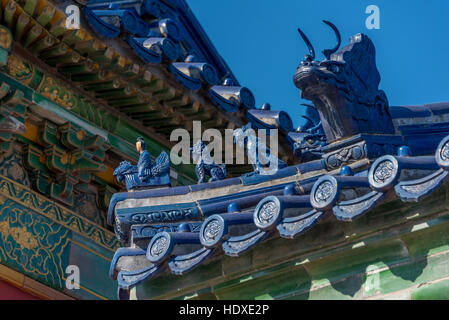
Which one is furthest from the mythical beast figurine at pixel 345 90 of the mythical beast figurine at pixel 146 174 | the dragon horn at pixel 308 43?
the mythical beast figurine at pixel 146 174

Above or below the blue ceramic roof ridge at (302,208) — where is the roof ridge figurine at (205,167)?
above

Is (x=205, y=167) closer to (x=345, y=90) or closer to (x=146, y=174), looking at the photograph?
(x=146, y=174)

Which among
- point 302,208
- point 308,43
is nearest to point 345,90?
point 308,43

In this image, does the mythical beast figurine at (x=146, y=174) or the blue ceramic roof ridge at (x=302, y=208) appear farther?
the mythical beast figurine at (x=146, y=174)

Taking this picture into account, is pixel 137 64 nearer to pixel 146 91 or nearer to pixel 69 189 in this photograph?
pixel 146 91

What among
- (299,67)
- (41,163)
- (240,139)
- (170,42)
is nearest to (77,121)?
(41,163)

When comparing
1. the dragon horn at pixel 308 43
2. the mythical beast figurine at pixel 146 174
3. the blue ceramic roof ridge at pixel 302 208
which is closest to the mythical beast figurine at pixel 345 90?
the dragon horn at pixel 308 43

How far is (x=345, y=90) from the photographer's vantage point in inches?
333

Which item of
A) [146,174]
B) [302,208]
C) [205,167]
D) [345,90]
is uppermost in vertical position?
[345,90]

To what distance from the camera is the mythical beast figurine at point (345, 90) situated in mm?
8102

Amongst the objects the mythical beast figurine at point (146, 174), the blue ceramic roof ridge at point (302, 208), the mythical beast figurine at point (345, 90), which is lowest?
the blue ceramic roof ridge at point (302, 208)

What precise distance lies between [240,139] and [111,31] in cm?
304

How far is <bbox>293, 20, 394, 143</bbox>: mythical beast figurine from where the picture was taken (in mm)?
8102

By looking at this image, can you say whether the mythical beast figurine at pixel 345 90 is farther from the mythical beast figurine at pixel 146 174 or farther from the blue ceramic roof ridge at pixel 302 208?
the mythical beast figurine at pixel 146 174
